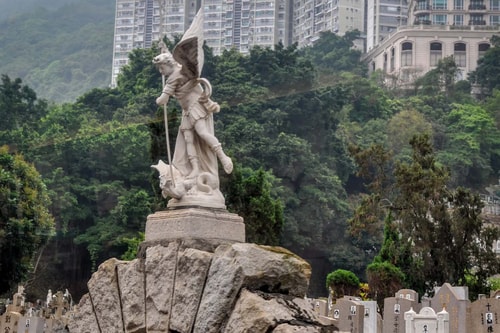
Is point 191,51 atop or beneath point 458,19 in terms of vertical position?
beneath

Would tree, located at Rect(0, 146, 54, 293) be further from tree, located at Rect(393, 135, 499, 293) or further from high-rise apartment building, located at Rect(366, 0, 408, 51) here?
high-rise apartment building, located at Rect(366, 0, 408, 51)

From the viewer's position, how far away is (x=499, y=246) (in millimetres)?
39656

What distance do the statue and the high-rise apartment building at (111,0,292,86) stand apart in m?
79.0

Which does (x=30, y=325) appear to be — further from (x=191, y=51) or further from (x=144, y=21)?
(x=144, y=21)

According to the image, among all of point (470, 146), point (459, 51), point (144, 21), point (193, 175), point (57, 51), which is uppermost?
point (57, 51)

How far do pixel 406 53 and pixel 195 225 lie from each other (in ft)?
232

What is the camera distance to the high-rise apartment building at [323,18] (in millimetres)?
87988

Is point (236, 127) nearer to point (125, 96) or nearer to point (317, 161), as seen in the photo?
point (317, 161)

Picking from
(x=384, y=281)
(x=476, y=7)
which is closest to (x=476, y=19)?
(x=476, y=7)

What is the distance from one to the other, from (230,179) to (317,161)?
25760 millimetres

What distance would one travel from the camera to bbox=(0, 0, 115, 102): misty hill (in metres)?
102

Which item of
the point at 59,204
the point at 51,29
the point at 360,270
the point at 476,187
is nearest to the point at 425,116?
the point at 476,187

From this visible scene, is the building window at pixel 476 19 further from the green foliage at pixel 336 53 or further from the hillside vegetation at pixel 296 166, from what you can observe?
the hillside vegetation at pixel 296 166

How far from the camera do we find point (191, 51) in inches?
332
